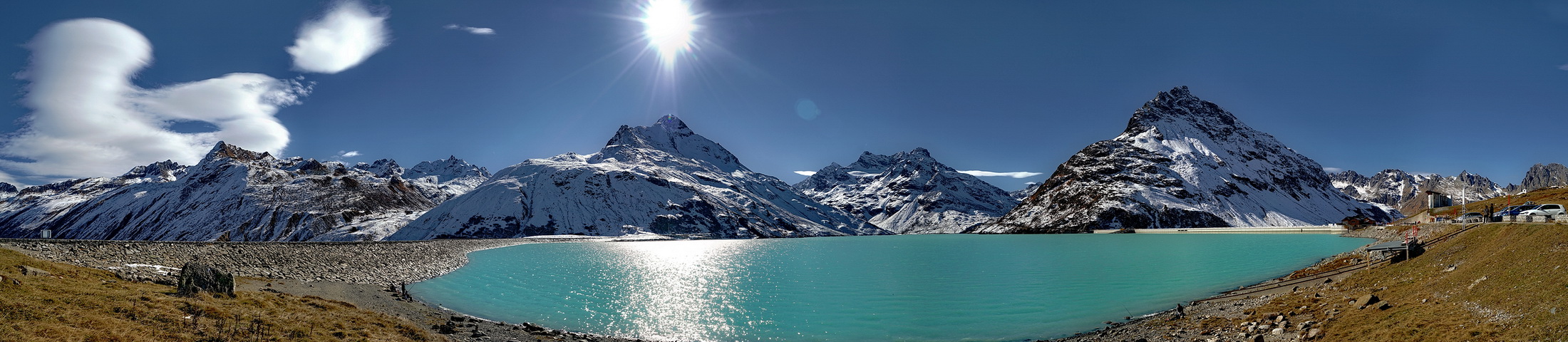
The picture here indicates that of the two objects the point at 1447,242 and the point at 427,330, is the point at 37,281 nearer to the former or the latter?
the point at 427,330

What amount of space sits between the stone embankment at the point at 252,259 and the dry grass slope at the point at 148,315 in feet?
34.3

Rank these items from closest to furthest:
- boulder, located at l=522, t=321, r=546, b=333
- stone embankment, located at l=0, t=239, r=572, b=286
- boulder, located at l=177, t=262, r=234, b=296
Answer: boulder, located at l=177, t=262, r=234, b=296, boulder, located at l=522, t=321, r=546, b=333, stone embankment, located at l=0, t=239, r=572, b=286

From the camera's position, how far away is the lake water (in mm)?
35125

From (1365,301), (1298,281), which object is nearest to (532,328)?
(1365,301)

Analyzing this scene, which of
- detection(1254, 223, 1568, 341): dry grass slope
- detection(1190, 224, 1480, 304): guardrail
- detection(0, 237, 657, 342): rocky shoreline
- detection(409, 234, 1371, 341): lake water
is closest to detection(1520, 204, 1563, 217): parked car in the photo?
detection(409, 234, 1371, 341): lake water

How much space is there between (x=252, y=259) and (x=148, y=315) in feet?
153

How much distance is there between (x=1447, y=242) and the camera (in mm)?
42219

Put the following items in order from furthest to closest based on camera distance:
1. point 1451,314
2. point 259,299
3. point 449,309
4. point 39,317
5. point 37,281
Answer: point 449,309 < point 259,299 < point 37,281 < point 1451,314 < point 39,317

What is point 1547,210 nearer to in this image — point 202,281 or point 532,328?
point 532,328

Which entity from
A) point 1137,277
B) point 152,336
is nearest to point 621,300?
point 152,336

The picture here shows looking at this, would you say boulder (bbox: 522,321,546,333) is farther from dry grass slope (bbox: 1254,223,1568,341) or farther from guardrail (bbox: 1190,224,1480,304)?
guardrail (bbox: 1190,224,1480,304)

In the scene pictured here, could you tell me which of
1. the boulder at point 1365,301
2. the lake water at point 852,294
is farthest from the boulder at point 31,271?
the boulder at point 1365,301

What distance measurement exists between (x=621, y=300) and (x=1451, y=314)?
46.1 m

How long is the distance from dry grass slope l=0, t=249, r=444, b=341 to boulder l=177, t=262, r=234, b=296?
606 mm
